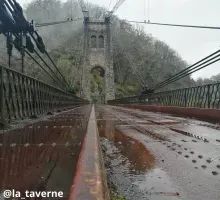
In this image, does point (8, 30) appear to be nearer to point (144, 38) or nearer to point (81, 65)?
point (81, 65)

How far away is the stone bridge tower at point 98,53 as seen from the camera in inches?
1918

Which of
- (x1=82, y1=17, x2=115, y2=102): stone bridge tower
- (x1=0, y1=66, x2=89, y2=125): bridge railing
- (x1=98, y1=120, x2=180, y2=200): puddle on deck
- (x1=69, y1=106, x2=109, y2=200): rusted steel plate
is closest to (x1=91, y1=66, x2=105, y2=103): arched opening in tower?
(x1=82, y1=17, x2=115, y2=102): stone bridge tower

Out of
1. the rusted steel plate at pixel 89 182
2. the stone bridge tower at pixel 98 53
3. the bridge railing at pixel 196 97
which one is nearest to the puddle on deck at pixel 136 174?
the rusted steel plate at pixel 89 182

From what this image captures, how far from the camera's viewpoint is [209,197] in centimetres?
138

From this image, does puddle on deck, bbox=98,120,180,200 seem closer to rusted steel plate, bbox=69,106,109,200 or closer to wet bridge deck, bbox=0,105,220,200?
wet bridge deck, bbox=0,105,220,200

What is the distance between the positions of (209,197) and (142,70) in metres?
50.5

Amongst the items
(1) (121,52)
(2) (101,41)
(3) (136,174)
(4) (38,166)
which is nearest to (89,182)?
(4) (38,166)

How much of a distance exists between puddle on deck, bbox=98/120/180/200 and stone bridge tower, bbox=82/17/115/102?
4533 centimetres

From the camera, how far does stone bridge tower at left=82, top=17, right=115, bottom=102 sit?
48722mm

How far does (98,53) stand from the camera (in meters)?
52.1

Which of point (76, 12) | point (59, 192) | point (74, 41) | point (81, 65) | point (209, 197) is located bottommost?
point (209, 197)

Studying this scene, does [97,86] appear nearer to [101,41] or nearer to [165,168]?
[101,41]

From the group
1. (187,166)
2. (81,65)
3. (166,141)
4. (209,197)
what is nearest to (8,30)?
(166,141)

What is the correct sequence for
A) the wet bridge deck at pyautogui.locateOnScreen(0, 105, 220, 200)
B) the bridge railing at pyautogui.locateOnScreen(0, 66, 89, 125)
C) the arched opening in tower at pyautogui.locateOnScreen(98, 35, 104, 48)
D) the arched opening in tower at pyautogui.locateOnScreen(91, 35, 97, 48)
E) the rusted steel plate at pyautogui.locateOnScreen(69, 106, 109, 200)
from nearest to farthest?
1. the rusted steel plate at pyautogui.locateOnScreen(69, 106, 109, 200)
2. the wet bridge deck at pyautogui.locateOnScreen(0, 105, 220, 200)
3. the bridge railing at pyautogui.locateOnScreen(0, 66, 89, 125)
4. the arched opening in tower at pyautogui.locateOnScreen(91, 35, 97, 48)
5. the arched opening in tower at pyautogui.locateOnScreen(98, 35, 104, 48)
